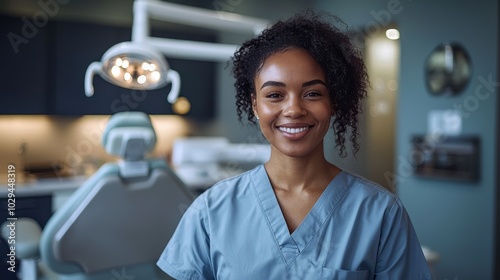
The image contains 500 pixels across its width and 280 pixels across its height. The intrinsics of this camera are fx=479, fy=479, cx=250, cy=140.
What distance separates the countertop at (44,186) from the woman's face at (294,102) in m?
2.16

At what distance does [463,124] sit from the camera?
2621 millimetres

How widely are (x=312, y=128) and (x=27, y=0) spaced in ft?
9.31

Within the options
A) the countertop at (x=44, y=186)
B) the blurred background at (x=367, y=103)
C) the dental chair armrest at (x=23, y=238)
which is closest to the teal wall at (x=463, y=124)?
the blurred background at (x=367, y=103)

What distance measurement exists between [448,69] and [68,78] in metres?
2.39

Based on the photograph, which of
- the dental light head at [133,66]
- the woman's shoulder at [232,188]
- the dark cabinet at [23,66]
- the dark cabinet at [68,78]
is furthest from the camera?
the dark cabinet at [68,78]

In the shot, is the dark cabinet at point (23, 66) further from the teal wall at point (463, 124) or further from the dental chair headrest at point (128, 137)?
the teal wall at point (463, 124)

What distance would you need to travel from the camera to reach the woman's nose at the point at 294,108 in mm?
906

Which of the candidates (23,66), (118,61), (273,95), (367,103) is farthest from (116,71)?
(367,103)

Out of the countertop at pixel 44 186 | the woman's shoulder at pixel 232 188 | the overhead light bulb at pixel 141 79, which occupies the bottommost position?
the countertop at pixel 44 186

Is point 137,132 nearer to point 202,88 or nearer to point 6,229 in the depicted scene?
point 6,229

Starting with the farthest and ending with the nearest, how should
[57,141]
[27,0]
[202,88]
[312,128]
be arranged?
[202,88] < [57,141] < [27,0] < [312,128]

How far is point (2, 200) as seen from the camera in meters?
2.45

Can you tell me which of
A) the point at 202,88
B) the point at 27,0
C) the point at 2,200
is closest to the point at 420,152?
the point at 202,88

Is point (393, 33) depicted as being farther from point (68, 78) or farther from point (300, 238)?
point (300, 238)
